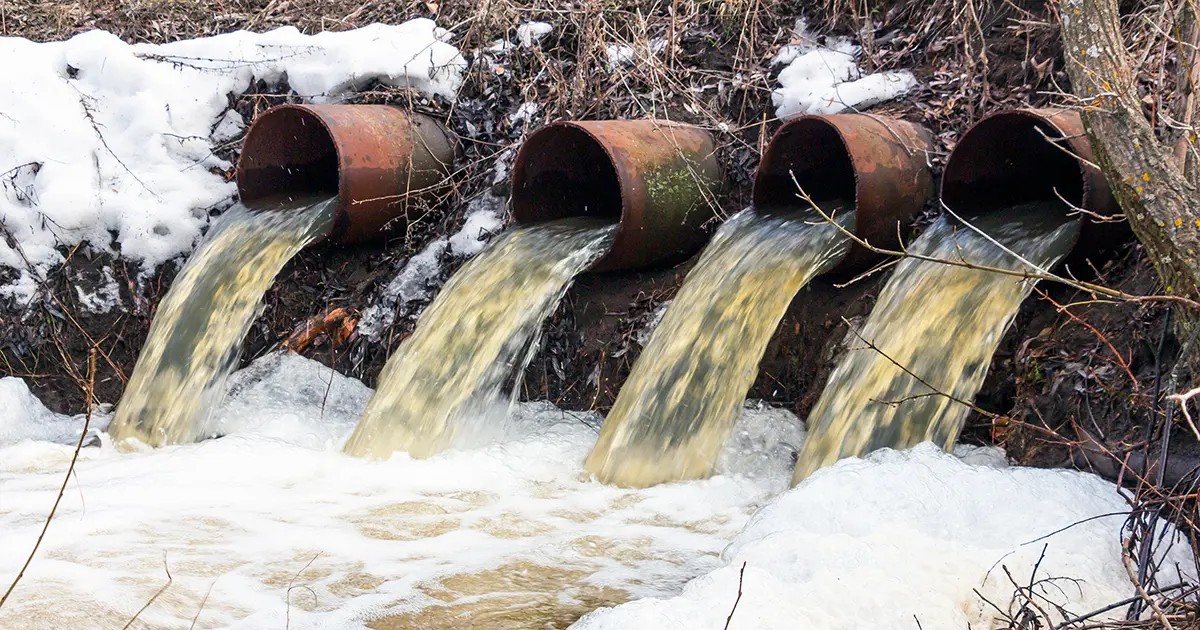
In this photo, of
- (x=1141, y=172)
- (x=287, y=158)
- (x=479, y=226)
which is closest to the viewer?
(x=1141, y=172)

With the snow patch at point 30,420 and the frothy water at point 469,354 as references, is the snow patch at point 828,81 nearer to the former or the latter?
the frothy water at point 469,354

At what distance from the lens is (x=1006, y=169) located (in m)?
4.40

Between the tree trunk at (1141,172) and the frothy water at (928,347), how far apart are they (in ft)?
1.42

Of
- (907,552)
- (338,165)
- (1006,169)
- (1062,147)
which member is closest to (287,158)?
(338,165)

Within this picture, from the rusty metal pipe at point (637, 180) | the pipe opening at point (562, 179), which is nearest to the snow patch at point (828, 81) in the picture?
the rusty metal pipe at point (637, 180)

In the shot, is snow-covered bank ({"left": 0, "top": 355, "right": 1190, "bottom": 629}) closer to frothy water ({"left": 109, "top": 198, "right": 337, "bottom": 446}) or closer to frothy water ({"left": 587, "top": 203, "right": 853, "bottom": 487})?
frothy water ({"left": 587, "top": 203, "right": 853, "bottom": 487})

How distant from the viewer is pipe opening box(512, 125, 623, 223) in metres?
5.08

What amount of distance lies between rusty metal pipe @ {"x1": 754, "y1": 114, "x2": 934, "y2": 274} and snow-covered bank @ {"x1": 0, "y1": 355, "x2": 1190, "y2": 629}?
858mm

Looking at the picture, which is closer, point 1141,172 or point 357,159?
point 1141,172

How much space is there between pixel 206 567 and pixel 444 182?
288cm

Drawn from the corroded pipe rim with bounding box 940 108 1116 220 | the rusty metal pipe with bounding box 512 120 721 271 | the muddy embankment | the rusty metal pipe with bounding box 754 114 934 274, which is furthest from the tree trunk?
the rusty metal pipe with bounding box 512 120 721 271

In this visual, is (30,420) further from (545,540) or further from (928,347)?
(928,347)

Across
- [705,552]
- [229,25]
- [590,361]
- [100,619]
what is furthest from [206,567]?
[229,25]

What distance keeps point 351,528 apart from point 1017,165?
2981 mm
